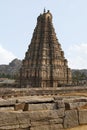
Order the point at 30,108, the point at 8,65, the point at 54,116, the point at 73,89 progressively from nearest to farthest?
the point at 54,116 → the point at 30,108 → the point at 73,89 → the point at 8,65

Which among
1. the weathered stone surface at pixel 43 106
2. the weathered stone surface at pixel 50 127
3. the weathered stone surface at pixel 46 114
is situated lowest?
the weathered stone surface at pixel 50 127

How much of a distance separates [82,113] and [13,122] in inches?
78.2

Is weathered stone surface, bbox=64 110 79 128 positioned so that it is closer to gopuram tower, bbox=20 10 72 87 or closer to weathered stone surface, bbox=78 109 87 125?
weathered stone surface, bbox=78 109 87 125

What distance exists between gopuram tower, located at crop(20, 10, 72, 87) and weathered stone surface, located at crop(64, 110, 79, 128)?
47.7 meters

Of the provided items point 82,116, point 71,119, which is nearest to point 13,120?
point 71,119

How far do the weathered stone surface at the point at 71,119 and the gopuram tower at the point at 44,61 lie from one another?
47671mm

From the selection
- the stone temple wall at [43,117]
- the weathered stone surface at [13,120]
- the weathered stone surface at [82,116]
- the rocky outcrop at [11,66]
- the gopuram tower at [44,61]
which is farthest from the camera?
Result: the rocky outcrop at [11,66]

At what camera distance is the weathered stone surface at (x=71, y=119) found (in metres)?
7.53

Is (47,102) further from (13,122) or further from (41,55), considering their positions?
(41,55)

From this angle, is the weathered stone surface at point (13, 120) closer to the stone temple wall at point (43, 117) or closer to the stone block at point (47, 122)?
the stone temple wall at point (43, 117)

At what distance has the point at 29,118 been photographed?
7.17m

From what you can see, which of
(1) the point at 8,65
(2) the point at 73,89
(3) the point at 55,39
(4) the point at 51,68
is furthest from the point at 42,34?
(1) the point at 8,65

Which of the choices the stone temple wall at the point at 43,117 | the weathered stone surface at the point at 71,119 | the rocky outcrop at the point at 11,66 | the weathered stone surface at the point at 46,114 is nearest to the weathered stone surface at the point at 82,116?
the stone temple wall at the point at 43,117

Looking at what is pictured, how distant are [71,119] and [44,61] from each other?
49.0 meters
